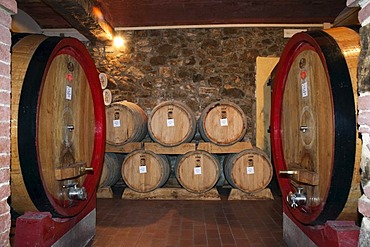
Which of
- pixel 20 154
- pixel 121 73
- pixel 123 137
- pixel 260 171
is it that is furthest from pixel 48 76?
pixel 121 73

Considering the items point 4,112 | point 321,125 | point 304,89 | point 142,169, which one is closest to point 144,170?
point 142,169

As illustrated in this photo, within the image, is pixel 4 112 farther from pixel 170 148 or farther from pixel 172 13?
pixel 172 13

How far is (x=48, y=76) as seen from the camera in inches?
82.6

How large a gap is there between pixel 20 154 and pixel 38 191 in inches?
10.1

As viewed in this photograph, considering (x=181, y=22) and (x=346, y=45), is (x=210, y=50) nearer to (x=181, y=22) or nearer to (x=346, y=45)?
(x=181, y=22)

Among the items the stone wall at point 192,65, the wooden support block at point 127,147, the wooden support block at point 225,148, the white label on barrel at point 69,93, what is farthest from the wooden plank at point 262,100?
the white label on barrel at point 69,93

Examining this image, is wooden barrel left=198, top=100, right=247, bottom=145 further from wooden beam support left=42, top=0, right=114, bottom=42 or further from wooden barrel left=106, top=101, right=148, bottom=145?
wooden beam support left=42, top=0, right=114, bottom=42

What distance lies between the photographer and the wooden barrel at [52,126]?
183 centimetres

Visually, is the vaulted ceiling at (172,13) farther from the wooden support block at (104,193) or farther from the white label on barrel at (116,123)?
the wooden support block at (104,193)

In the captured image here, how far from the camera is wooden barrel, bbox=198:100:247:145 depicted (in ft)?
14.2

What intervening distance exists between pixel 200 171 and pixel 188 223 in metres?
1.09

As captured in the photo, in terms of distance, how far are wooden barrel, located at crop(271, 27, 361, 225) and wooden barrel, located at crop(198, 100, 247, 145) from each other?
1.71 metres

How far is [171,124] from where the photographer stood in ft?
14.4

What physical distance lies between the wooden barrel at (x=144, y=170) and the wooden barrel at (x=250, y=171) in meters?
1.00
